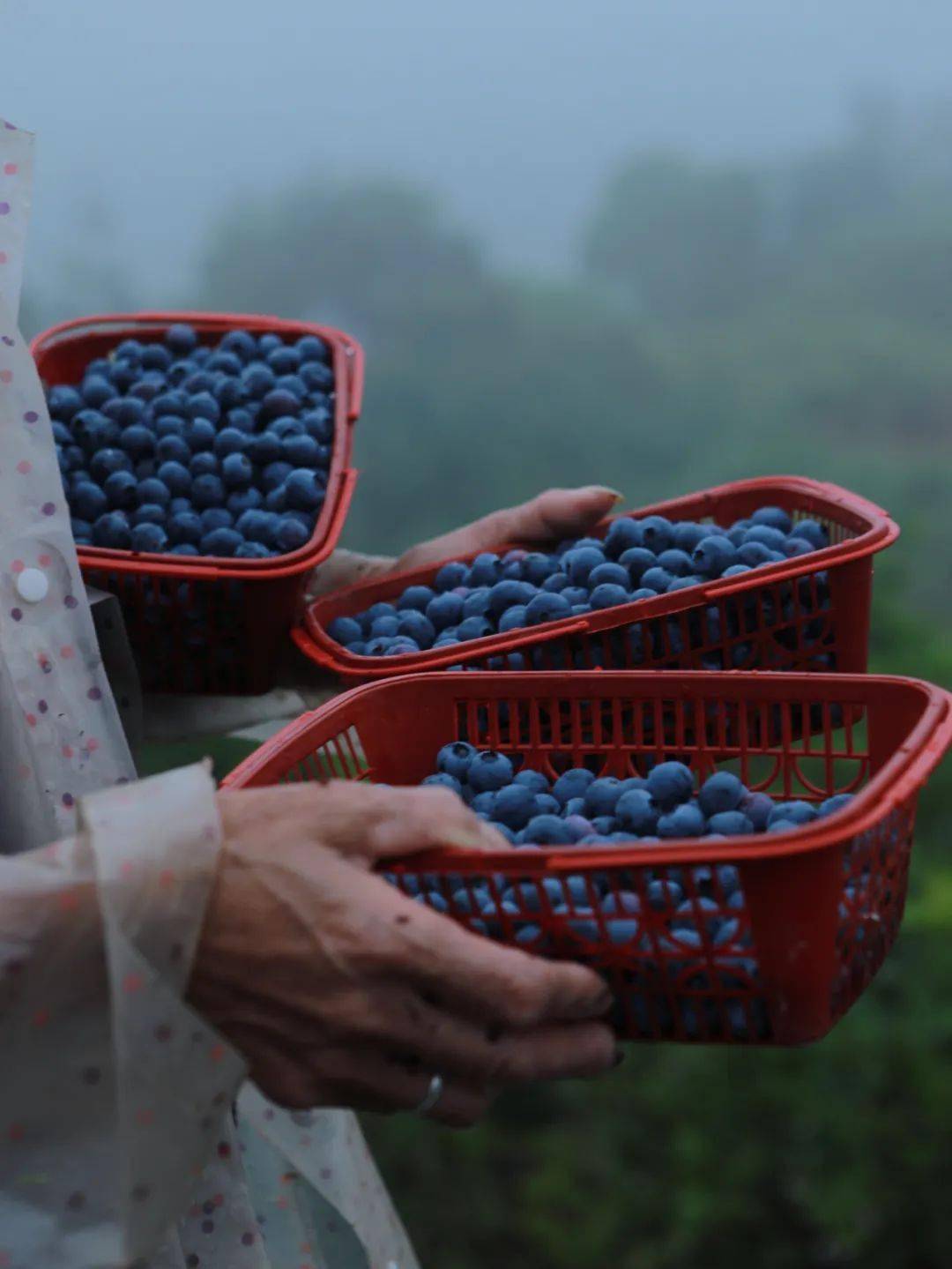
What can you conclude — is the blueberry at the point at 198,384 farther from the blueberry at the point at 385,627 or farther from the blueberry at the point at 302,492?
the blueberry at the point at 385,627

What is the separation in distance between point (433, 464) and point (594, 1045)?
9.72 ft

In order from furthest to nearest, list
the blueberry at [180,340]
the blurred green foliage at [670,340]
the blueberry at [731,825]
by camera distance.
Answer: the blurred green foliage at [670,340], the blueberry at [180,340], the blueberry at [731,825]

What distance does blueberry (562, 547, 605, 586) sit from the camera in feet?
4.18

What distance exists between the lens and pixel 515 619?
47.8 inches

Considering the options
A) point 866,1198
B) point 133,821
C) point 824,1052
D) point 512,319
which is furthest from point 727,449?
point 133,821

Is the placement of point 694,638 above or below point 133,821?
below

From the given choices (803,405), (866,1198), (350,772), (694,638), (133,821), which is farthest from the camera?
(803,405)

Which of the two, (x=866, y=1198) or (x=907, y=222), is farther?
(x=907, y=222)

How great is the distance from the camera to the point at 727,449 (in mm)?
3744

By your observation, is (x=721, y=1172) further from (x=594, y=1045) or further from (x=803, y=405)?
(x=594, y=1045)

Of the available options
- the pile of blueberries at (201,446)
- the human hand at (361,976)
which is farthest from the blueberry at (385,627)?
the human hand at (361,976)

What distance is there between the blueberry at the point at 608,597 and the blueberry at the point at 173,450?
465 millimetres

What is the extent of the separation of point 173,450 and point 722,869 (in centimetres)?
84

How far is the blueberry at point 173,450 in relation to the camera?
143 cm
